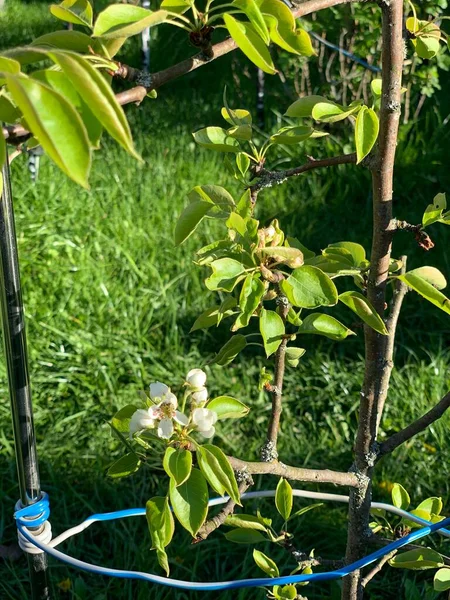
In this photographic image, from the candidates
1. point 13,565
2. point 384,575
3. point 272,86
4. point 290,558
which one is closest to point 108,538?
point 13,565

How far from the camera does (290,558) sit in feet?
6.31

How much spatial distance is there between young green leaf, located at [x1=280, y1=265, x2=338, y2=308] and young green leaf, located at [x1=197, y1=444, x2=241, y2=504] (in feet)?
0.69

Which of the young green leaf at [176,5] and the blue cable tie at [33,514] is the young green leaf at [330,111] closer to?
the young green leaf at [176,5]

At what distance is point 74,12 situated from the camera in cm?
84

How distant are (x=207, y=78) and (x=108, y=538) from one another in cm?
311

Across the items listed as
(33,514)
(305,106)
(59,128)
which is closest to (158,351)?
(33,514)

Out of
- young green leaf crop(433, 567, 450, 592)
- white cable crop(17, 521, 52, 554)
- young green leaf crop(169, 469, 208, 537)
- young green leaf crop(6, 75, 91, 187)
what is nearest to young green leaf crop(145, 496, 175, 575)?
young green leaf crop(169, 469, 208, 537)

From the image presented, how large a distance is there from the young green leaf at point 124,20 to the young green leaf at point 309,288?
359 mm

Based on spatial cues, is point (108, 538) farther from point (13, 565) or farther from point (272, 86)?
point (272, 86)

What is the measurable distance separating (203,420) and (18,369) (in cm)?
35

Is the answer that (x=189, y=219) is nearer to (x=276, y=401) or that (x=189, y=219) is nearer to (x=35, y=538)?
(x=276, y=401)

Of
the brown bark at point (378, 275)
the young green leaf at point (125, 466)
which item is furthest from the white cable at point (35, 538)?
the brown bark at point (378, 275)

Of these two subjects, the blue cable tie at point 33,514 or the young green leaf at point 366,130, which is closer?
the young green leaf at point 366,130

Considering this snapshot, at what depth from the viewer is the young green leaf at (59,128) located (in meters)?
0.54
